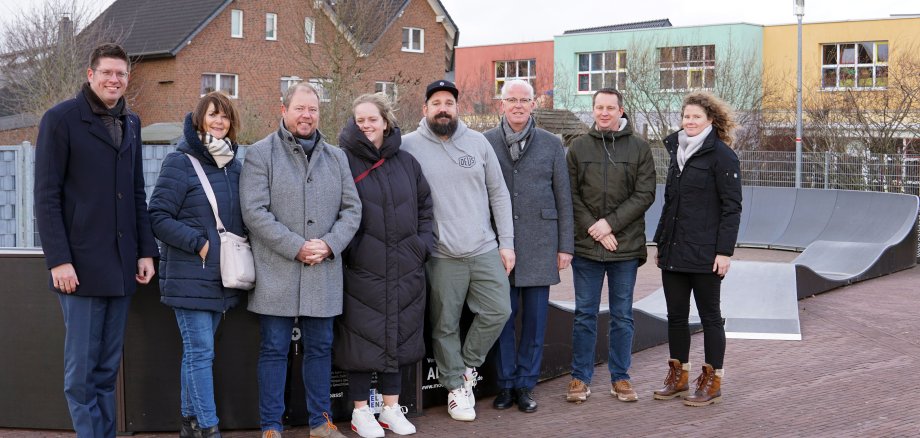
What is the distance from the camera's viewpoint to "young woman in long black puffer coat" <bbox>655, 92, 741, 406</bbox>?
679 centimetres

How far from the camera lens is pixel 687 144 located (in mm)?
6949

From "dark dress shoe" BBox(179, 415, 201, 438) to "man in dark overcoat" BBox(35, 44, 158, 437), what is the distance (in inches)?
17.6

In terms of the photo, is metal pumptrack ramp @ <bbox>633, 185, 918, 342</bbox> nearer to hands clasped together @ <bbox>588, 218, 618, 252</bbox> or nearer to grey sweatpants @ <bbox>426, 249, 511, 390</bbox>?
hands clasped together @ <bbox>588, 218, 618, 252</bbox>

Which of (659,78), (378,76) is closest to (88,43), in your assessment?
(378,76)

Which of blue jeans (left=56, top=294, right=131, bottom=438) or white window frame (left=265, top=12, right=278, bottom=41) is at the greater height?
white window frame (left=265, top=12, right=278, bottom=41)

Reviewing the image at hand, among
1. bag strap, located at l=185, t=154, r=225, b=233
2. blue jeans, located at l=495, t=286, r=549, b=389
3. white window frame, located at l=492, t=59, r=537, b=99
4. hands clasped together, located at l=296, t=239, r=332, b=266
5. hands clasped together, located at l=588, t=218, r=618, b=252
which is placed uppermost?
white window frame, located at l=492, t=59, r=537, b=99

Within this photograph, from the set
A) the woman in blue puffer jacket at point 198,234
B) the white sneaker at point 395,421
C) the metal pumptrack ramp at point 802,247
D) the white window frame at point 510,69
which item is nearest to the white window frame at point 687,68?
the metal pumptrack ramp at point 802,247

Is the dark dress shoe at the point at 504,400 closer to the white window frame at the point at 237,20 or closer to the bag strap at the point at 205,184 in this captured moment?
the bag strap at the point at 205,184

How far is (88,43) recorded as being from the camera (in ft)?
101

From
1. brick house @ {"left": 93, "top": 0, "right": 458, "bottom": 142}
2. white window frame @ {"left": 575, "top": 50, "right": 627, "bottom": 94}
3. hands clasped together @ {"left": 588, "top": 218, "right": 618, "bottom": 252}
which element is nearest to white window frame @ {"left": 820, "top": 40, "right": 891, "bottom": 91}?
white window frame @ {"left": 575, "top": 50, "right": 627, "bottom": 94}

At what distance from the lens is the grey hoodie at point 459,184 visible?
21.3 ft

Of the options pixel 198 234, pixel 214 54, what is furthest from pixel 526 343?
pixel 214 54

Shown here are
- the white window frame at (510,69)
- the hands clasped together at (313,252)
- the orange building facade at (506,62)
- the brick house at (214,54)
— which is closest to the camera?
the hands clasped together at (313,252)

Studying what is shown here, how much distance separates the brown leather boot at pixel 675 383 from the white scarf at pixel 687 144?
1.41 meters
